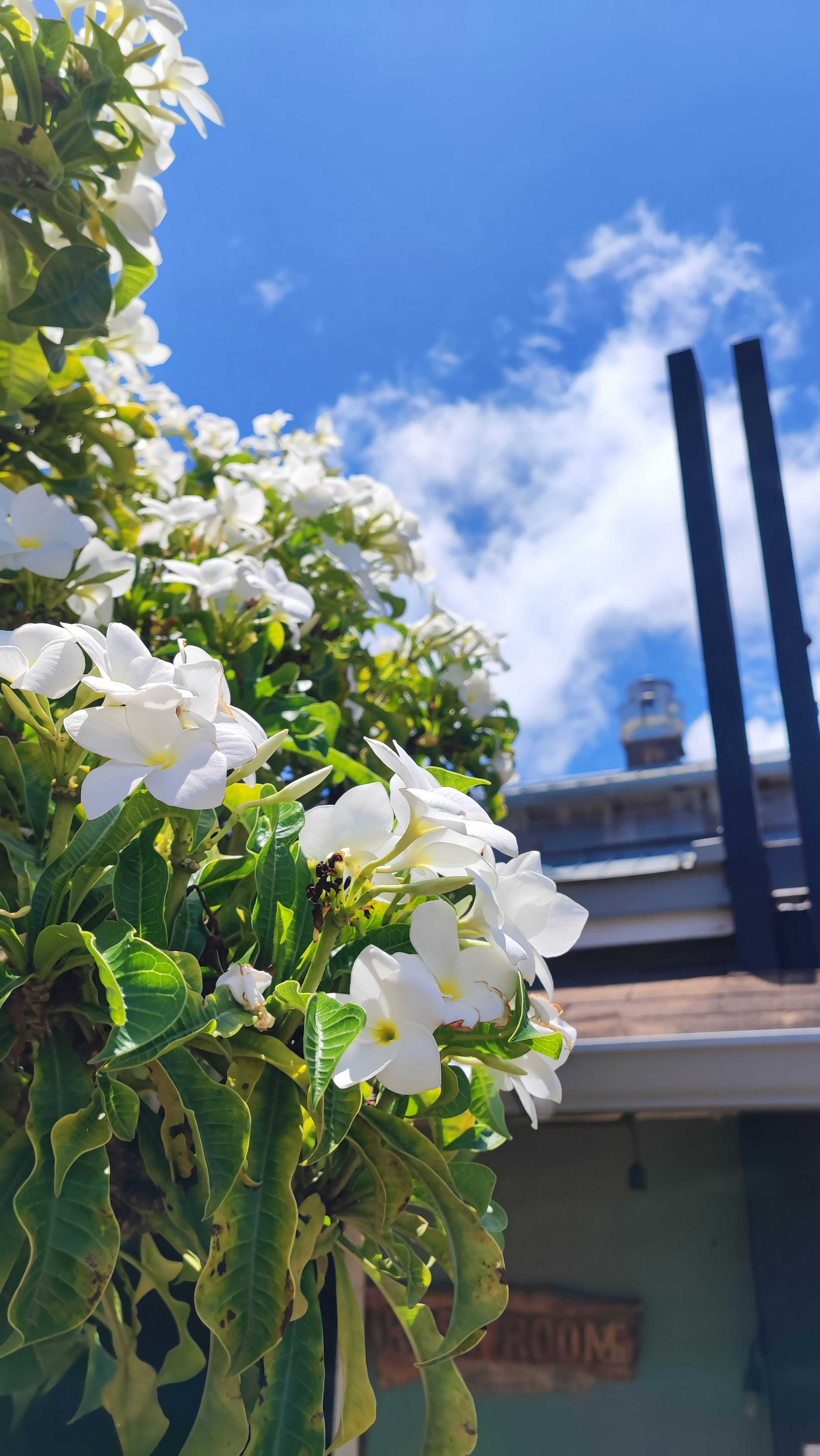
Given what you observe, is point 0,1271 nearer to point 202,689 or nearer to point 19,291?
point 202,689

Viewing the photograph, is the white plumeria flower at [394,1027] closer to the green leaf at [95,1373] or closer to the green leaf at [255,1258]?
the green leaf at [255,1258]

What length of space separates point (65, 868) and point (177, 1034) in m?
0.17

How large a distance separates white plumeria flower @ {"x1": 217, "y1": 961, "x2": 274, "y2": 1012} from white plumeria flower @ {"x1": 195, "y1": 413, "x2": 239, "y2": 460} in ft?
6.01

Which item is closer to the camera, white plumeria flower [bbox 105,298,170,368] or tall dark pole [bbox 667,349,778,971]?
white plumeria flower [bbox 105,298,170,368]

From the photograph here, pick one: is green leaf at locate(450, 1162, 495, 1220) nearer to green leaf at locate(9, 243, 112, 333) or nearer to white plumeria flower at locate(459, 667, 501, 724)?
green leaf at locate(9, 243, 112, 333)

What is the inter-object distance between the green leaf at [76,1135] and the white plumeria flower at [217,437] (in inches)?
73.3

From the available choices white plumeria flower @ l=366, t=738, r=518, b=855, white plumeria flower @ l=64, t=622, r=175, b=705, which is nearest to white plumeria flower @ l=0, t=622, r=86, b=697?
white plumeria flower @ l=64, t=622, r=175, b=705

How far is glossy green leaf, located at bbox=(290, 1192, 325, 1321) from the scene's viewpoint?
788 mm

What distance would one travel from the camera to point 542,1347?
6.57 feet

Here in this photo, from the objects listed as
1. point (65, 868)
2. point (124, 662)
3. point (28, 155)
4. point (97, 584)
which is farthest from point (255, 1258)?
point (28, 155)

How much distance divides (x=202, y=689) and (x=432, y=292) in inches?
248

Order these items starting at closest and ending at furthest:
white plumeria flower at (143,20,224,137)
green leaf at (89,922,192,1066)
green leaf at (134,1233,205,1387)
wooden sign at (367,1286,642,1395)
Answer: green leaf at (89,922,192,1066) < green leaf at (134,1233,205,1387) < white plumeria flower at (143,20,224,137) < wooden sign at (367,1286,642,1395)

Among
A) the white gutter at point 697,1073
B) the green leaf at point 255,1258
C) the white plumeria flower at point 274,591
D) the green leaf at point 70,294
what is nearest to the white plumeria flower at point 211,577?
the white plumeria flower at point 274,591

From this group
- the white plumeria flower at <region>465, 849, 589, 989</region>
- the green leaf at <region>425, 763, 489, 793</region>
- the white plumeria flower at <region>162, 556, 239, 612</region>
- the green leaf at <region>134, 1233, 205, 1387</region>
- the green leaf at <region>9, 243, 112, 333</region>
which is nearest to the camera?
the white plumeria flower at <region>465, 849, 589, 989</region>
